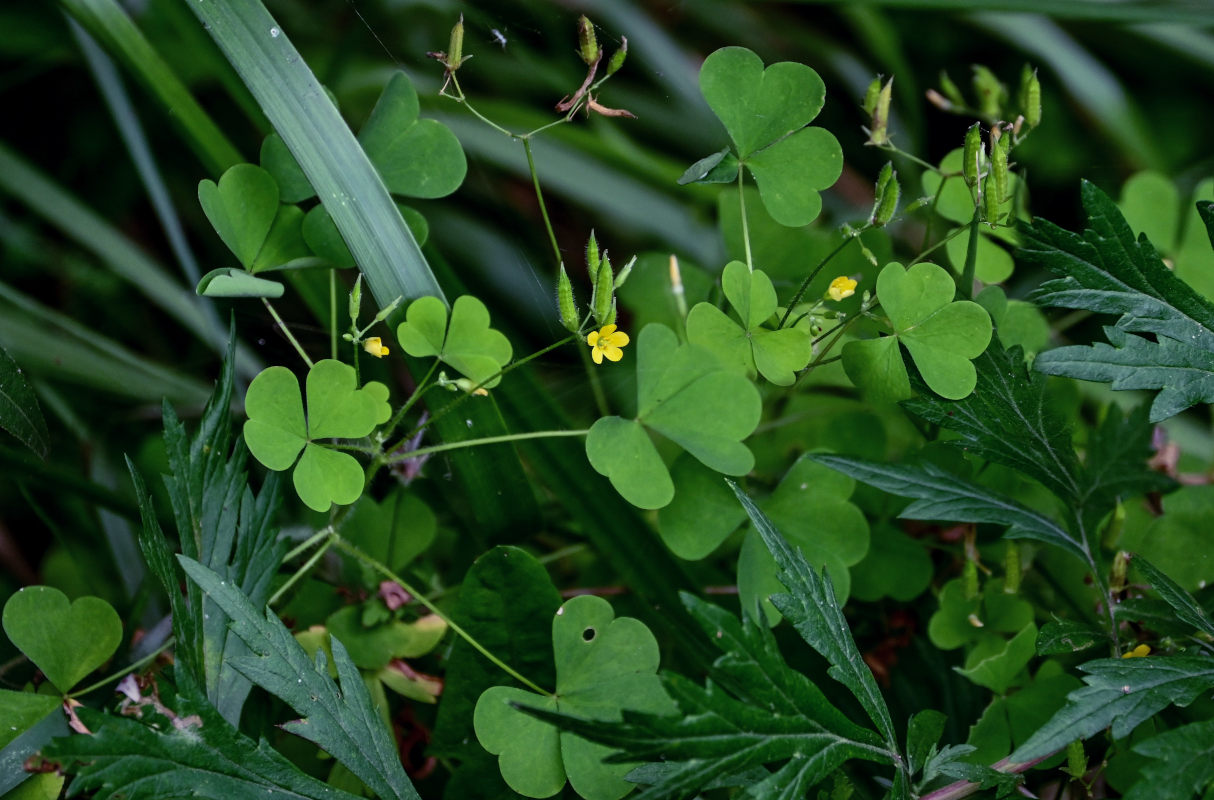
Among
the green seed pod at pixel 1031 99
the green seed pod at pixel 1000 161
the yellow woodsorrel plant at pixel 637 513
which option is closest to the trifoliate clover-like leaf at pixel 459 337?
the yellow woodsorrel plant at pixel 637 513

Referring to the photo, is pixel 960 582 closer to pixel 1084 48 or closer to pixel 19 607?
pixel 19 607

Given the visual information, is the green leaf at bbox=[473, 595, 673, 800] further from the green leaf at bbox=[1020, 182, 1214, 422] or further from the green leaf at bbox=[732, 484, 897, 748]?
the green leaf at bbox=[1020, 182, 1214, 422]

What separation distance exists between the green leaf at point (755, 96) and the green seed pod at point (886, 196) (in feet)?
0.32

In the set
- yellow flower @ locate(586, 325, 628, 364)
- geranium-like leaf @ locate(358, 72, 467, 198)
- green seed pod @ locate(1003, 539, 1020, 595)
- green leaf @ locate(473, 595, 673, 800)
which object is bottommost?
green seed pod @ locate(1003, 539, 1020, 595)

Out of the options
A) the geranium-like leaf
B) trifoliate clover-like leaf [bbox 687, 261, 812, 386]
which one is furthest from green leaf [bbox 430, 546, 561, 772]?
the geranium-like leaf

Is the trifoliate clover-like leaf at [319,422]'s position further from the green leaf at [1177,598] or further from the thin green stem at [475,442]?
the green leaf at [1177,598]

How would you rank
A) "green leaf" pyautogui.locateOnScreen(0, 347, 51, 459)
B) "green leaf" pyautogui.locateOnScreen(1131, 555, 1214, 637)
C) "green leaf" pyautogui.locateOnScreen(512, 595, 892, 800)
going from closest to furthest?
"green leaf" pyautogui.locateOnScreen(512, 595, 892, 800) → "green leaf" pyautogui.locateOnScreen(1131, 555, 1214, 637) → "green leaf" pyautogui.locateOnScreen(0, 347, 51, 459)

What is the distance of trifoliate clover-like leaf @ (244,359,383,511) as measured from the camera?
2.33 ft

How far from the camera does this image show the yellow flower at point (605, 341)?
68 centimetres

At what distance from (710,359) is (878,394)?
0.15m

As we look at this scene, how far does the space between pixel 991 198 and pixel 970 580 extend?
0.37 m

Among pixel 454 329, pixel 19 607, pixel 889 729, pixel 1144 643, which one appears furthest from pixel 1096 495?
pixel 19 607

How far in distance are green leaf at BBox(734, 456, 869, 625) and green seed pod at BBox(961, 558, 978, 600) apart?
0.35 ft

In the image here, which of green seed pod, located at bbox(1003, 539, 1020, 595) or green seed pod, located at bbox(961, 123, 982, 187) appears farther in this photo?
green seed pod, located at bbox(1003, 539, 1020, 595)
